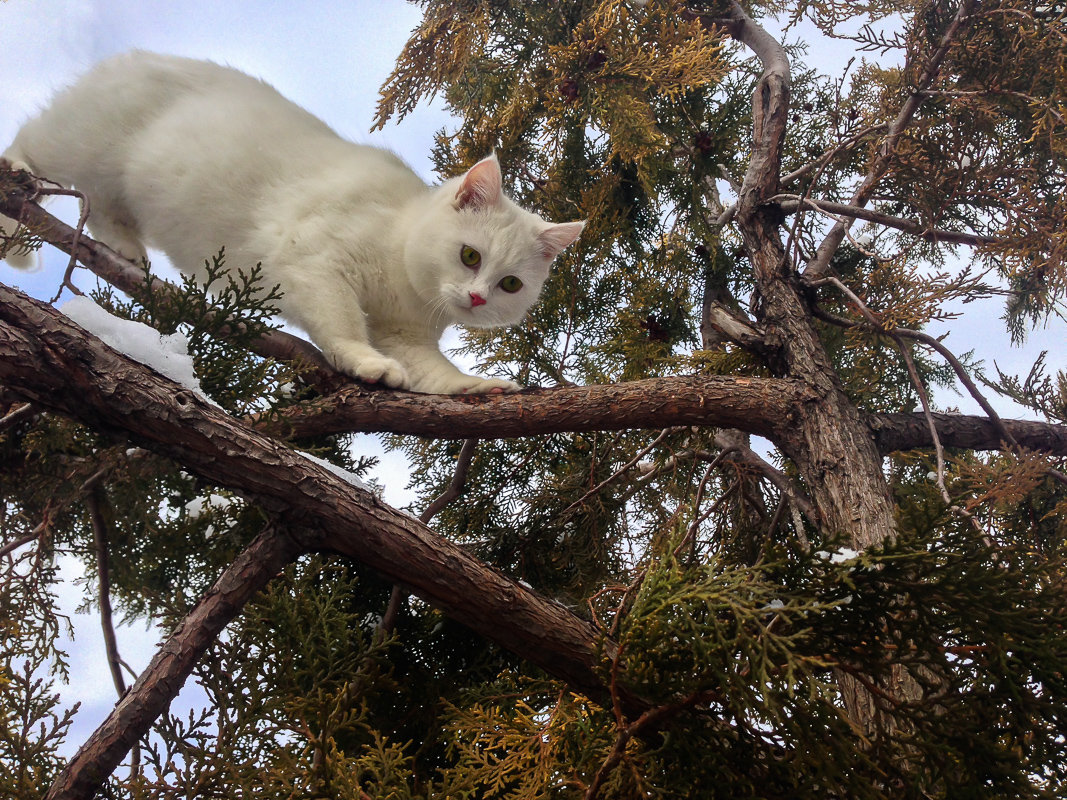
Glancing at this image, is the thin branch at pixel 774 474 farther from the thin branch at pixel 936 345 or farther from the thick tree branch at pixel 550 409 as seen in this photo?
the thin branch at pixel 936 345

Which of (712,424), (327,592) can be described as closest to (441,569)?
(327,592)

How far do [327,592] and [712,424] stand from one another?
0.82 meters

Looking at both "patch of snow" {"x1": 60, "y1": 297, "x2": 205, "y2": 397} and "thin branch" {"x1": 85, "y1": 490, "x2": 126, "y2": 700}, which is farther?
"thin branch" {"x1": 85, "y1": 490, "x2": 126, "y2": 700}

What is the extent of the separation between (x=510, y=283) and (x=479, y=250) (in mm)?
133

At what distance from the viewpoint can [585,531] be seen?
1.72 m

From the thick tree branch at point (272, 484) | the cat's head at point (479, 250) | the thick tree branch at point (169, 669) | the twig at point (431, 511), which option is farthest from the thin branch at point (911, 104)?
the thick tree branch at point (169, 669)

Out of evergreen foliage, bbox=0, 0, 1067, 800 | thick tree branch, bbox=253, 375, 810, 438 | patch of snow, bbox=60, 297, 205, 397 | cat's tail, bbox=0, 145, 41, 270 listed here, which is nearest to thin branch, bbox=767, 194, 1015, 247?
evergreen foliage, bbox=0, 0, 1067, 800

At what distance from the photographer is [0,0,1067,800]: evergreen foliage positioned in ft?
2.74

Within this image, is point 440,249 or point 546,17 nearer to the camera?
point 440,249

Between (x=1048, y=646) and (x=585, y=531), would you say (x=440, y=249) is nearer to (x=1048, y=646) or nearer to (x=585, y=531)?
(x=585, y=531)

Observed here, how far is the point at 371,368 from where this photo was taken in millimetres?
1453

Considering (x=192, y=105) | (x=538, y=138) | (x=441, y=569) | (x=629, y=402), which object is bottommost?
(x=441, y=569)

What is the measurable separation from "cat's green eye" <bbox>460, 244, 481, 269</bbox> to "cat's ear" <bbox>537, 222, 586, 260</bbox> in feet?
0.62

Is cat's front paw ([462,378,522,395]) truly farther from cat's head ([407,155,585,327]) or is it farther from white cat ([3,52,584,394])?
cat's head ([407,155,585,327])
